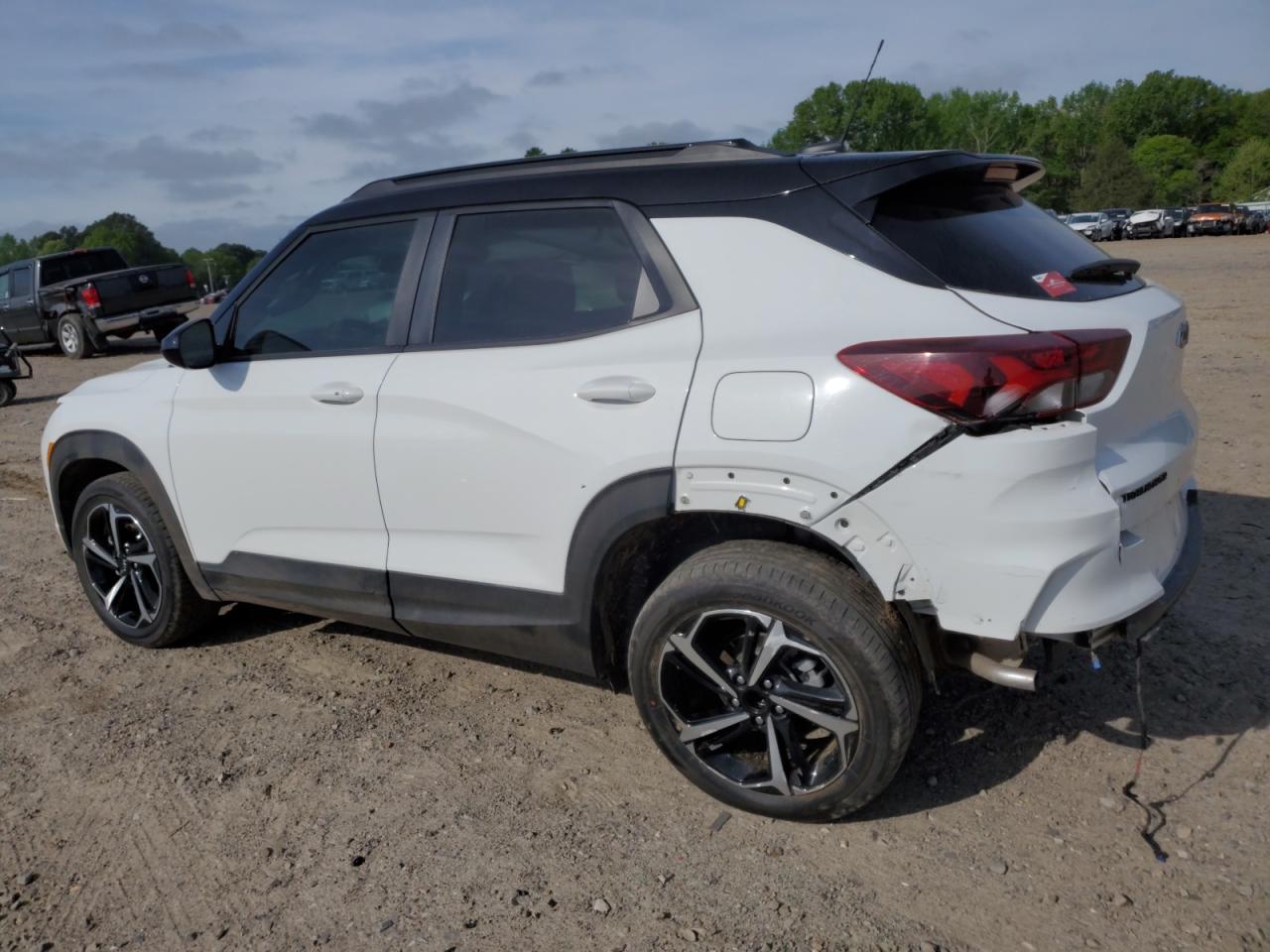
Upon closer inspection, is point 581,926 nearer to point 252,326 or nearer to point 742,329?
point 742,329

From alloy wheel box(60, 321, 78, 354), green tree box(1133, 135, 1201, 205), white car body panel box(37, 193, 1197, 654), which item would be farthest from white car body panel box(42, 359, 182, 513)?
green tree box(1133, 135, 1201, 205)

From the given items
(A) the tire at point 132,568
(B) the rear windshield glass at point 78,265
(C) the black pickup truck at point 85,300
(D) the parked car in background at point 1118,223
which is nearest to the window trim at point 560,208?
(A) the tire at point 132,568

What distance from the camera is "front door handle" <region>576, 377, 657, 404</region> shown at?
9.75 feet

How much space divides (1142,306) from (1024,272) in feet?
1.30

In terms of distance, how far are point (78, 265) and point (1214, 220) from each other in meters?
51.5

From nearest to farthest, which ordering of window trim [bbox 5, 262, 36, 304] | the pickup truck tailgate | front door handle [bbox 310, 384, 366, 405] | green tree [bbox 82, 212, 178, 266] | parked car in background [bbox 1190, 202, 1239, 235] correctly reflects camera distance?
1. front door handle [bbox 310, 384, 366, 405]
2. the pickup truck tailgate
3. window trim [bbox 5, 262, 36, 304]
4. parked car in background [bbox 1190, 202, 1239, 235]
5. green tree [bbox 82, 212, 178, 266]

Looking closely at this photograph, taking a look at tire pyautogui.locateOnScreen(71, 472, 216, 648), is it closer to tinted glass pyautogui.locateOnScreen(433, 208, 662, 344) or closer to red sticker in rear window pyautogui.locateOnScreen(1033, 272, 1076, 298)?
tinted glass pyautogui.locateOnScreen(433, 208, 662, 344)

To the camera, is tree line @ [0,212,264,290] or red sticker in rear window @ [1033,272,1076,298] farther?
tree line @ [0,212,264,290]

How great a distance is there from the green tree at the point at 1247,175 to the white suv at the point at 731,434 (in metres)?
101

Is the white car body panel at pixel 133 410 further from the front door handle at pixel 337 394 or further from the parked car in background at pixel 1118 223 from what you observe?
the parked car in background at pixel 1118 223

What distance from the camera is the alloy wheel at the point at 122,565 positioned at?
4.48m

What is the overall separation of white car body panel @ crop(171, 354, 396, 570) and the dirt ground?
0.64 m

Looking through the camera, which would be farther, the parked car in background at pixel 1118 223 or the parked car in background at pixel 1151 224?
the parked car in background at pixel 1118 223

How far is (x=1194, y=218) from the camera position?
172 feet
